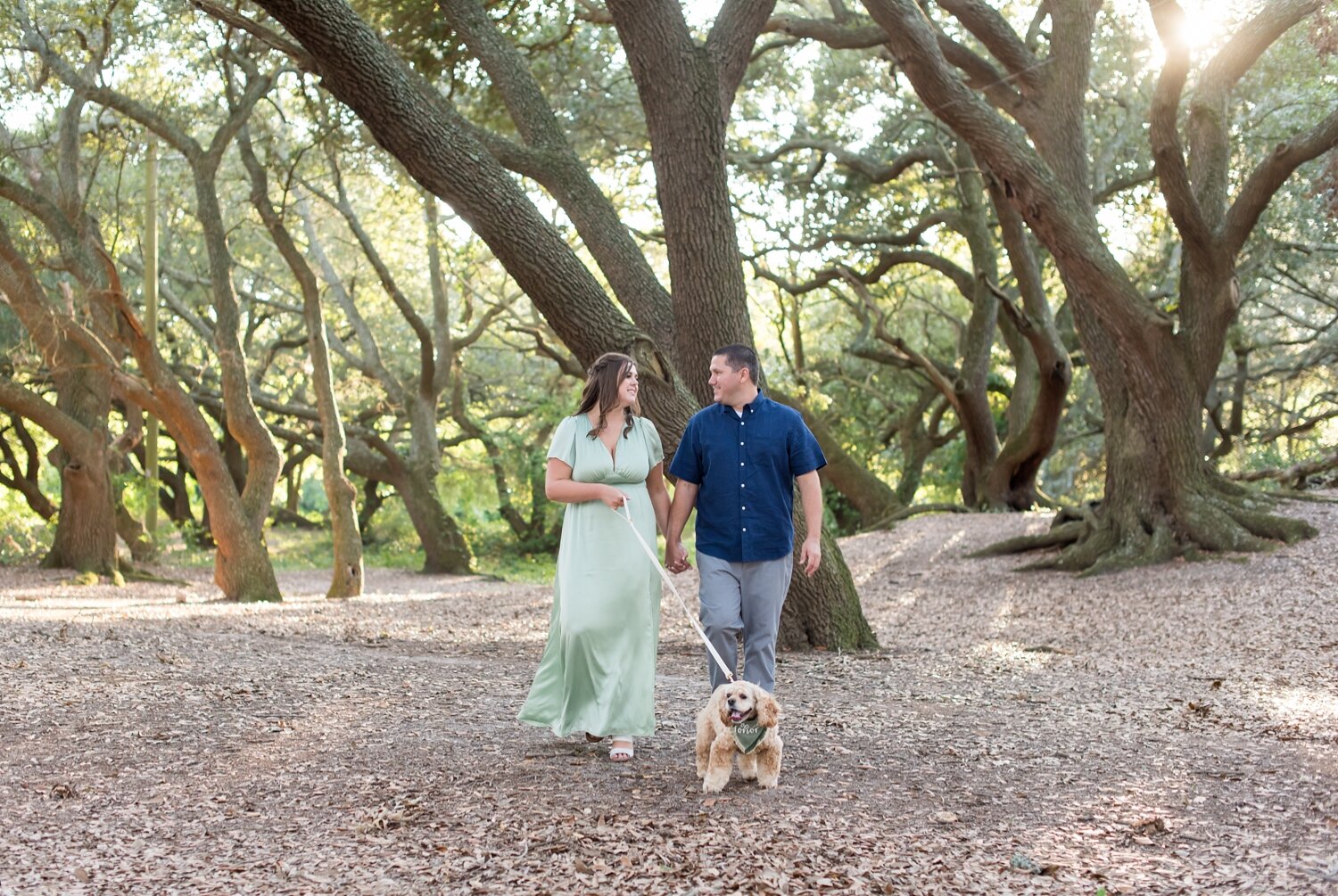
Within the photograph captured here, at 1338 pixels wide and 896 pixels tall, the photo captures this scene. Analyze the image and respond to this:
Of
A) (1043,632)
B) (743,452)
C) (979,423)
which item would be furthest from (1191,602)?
(979,423)

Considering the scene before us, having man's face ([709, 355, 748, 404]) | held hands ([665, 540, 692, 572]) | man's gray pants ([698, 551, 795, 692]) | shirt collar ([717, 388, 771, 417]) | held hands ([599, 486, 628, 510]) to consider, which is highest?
man's face ([709, 355, 748, 404])

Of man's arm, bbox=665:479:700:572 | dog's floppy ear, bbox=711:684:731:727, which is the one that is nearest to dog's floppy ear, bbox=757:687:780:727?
dog's floppy ear, bbox=711:684:731:727

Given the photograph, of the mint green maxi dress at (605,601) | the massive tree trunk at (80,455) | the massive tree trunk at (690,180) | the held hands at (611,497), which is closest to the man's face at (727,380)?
the mint green maxi dress at (605,601)

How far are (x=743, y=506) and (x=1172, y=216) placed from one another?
861 cm

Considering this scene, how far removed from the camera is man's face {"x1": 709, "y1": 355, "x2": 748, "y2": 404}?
17.9 ft

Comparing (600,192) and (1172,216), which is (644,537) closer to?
(600,192)

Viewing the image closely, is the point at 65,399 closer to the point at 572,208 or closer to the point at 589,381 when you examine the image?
the point at 572,208

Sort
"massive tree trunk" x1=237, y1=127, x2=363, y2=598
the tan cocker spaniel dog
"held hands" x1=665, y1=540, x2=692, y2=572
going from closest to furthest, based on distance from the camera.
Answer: the tan cocker spaniel dog → "held hands" x1=665, y1=540, x2=692, y2=572 → "massive tree trunk" x1=237, y1=127, x2=363, y2=598

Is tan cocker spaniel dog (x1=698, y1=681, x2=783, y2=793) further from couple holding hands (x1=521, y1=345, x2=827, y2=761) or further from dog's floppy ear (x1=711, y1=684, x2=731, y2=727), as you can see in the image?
couple holding hands (x1=521, y1=345, x2=827, y2=761)

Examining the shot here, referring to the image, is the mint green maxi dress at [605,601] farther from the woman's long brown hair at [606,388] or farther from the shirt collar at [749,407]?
the shirt collar at [749,407]

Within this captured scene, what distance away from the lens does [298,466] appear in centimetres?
3331

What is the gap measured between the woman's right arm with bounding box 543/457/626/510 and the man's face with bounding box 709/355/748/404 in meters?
0.63

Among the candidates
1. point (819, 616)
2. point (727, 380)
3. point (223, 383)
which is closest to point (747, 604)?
point (727, 380)

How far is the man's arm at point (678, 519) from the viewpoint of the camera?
5434 millimetres
